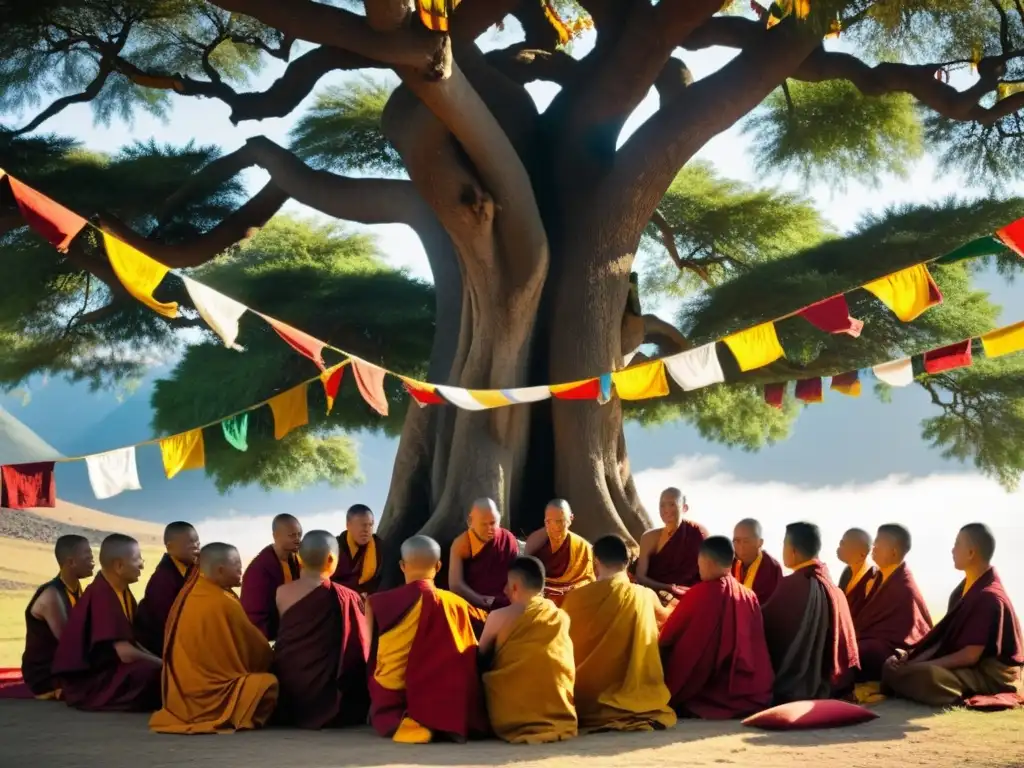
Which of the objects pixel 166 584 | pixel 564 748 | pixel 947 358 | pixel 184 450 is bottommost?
pixel 564 748

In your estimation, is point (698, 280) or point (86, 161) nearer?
point (86, 161)

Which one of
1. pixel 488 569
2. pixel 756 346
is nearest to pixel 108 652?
pixel 488 569

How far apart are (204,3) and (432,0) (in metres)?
7.40

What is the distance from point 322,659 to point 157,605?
1.45 m

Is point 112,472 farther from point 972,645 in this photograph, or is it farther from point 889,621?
point 972,645

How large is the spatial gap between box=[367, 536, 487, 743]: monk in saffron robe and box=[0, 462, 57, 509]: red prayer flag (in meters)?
2.12

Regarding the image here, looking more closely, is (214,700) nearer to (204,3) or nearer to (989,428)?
(204,3)

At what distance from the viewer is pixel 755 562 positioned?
837 centimetres

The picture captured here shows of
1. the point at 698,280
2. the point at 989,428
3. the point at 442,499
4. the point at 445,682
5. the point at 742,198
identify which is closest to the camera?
the point at 445,682

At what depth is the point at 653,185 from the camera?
11453 millimetres

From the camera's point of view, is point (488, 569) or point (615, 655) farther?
point (488, 569)

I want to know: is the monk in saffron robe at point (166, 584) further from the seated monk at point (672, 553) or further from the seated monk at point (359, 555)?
the seated monk at point (672, 553)

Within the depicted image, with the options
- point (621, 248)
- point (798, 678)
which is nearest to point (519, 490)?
point (621, 248)

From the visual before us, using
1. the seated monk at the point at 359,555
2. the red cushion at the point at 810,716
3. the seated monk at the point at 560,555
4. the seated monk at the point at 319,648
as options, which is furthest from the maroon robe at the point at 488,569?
the red cushion at the point at 810,716
